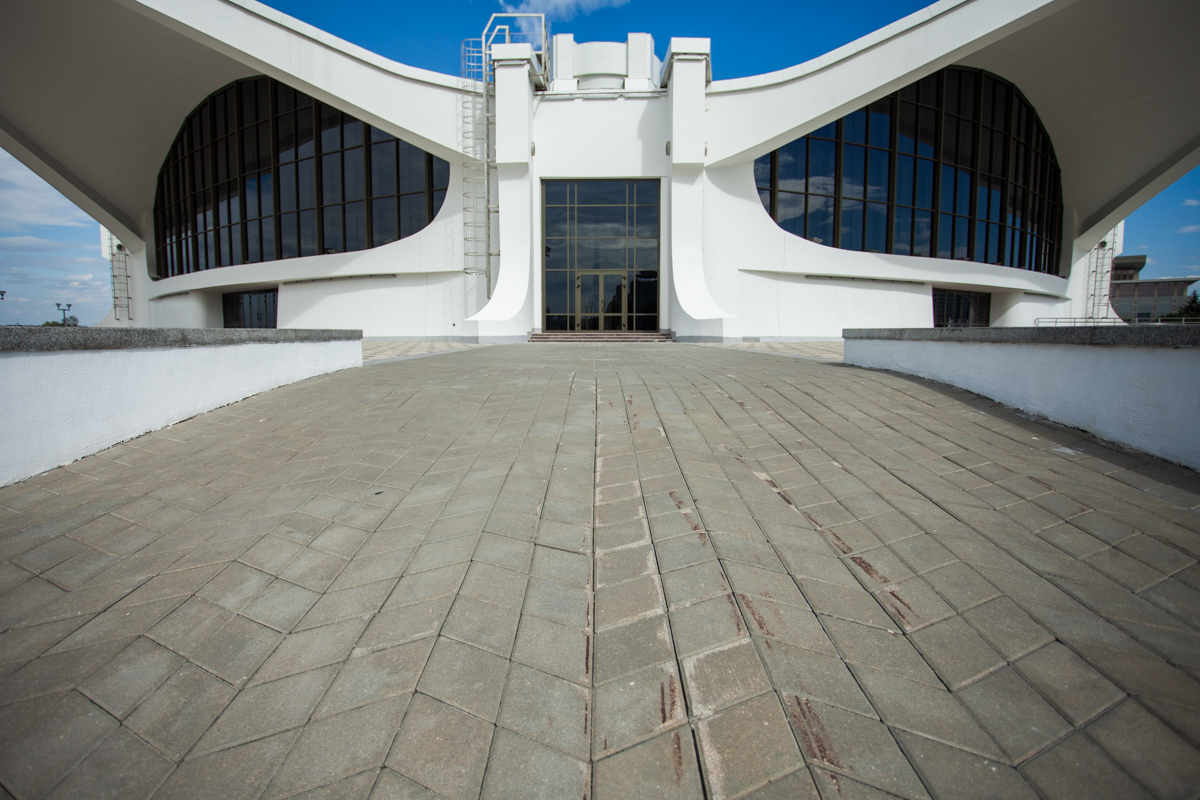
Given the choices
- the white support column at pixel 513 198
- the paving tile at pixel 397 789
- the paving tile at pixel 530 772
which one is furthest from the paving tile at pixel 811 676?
the white support column at pixel 513 198

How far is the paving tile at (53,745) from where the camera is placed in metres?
1.63

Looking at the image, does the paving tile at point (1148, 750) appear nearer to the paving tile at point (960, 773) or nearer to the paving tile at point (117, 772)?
the paving tile at point (960, 773)

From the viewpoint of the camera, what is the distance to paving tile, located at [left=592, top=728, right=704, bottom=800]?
157 centimetres

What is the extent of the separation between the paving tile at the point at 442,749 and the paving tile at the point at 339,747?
52 mm

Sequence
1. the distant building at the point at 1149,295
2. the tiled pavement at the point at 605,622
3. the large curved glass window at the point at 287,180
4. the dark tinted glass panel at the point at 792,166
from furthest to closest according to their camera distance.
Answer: the distant building at the point at 1149,295 → the large curved glass window at the point at 287,180 → the dark tinted glass panel at the point at 792,166 → the tiled pavement at the point at 605,622

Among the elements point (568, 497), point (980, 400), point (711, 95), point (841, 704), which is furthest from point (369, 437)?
point (711, 95)

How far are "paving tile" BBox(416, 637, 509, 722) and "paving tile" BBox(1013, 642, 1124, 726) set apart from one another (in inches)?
76.2

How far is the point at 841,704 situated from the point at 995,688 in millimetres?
591

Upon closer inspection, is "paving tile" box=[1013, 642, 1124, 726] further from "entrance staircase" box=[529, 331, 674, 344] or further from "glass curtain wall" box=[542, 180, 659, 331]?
"glass curtain wall" box=[542, 180, 659, 331]

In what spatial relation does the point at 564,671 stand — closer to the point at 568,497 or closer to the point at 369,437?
the point at 568,497

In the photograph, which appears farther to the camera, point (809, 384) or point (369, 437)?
point (809, 384)

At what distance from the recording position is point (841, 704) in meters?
1.85

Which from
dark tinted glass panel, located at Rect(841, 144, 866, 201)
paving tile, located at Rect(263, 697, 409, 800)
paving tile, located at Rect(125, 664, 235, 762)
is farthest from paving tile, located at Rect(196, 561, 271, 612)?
dark tinted glass panel, located at Rect(841, 144, 866, 201)

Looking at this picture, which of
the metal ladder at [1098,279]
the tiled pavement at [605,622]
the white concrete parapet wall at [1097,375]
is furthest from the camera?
the metal ladder at [1098,279]
